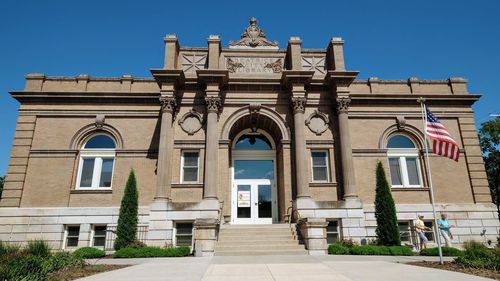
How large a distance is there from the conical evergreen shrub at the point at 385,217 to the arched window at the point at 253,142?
705 centimetres

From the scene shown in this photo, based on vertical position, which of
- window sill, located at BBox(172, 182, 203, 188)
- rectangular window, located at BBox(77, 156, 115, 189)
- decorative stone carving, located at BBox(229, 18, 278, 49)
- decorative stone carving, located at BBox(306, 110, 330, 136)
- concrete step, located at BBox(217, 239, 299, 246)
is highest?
decorative stone carving, located at BBox(229, 18, 278, 49)

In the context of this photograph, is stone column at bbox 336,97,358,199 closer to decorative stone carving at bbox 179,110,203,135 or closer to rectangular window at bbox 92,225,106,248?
decorative stone carving at bbox 179,110,203,135

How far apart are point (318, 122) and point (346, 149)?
2.36 meters

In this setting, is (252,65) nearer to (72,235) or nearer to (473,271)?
(72,235)

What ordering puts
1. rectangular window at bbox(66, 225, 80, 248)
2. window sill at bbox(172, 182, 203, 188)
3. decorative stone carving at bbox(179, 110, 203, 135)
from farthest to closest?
decorative stone carving at bbox(179, 110, 203, 135) → window sill at bbox(172, 182, 203, 188) → rectangular window at bbox(66, 225, 80, 248)

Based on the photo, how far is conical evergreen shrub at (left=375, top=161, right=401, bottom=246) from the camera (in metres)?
14.8

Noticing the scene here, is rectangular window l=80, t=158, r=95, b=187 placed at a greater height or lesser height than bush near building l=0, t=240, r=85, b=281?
greater

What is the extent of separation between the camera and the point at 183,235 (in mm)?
16266

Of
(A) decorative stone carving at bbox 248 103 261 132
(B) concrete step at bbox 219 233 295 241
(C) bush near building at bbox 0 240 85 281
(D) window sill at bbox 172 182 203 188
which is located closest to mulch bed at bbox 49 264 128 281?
(C) bush near building at bbox 0 240 85 281

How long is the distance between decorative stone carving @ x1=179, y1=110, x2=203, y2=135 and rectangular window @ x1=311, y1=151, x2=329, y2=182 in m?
6.73

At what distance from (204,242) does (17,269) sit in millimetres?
7220

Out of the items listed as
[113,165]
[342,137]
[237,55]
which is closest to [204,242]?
[113,165]

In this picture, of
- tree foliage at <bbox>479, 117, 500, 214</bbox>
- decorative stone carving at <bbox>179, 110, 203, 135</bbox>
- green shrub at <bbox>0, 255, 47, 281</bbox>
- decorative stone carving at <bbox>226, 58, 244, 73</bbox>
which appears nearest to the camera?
green shrub at <bbox>0, 255, 47, 281</bbox>

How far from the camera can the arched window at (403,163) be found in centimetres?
1862
